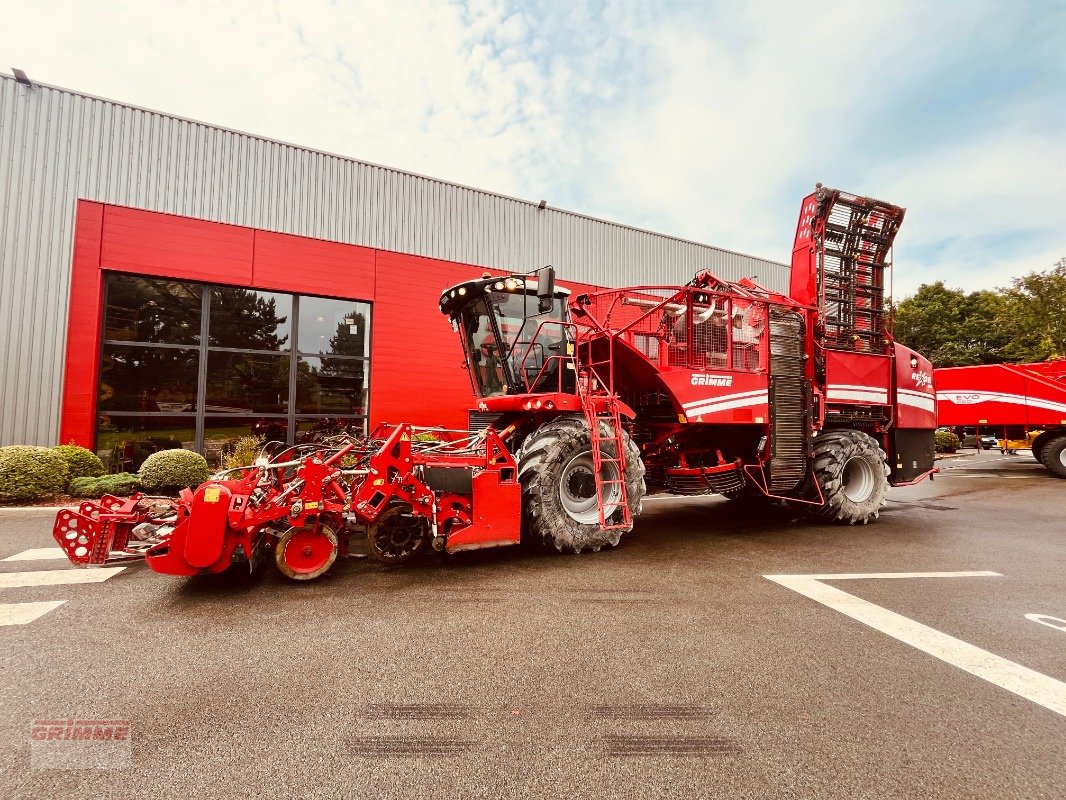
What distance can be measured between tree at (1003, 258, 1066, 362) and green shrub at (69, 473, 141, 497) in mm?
37793

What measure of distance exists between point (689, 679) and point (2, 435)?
12498 millimetres

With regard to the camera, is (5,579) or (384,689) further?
(5,579)

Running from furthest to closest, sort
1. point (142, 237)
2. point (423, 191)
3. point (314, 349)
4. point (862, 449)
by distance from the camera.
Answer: point (423, 191), point (314, 349), point (142, 237), point (862, 449)

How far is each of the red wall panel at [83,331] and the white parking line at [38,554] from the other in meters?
5.98

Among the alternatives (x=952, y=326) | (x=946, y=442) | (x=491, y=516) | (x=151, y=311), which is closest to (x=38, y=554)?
(x=491, y=516)

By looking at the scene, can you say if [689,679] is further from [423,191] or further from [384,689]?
[423,191]

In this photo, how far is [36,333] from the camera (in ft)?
31.9

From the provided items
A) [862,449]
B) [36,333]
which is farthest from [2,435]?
[862,449]

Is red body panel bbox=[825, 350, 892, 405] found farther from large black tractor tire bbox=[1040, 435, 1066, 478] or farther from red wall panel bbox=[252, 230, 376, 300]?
red wall panel bbox=[252, 230, 376, 300]

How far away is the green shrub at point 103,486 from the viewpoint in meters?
8.30

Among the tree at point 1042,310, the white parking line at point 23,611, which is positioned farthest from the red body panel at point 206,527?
the tree at point 1042,310

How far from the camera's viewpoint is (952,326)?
3753cm

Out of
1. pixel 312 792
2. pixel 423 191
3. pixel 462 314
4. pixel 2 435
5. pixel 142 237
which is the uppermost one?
pixel 423 191

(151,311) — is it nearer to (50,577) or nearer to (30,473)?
(30,473)
